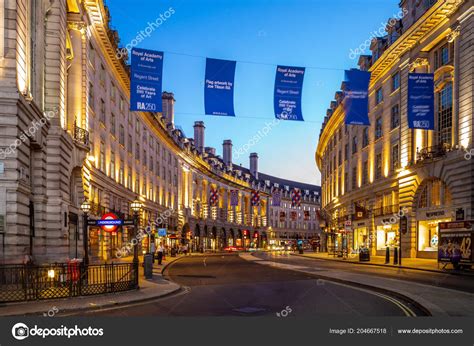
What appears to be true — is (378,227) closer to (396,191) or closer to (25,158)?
(396,191)

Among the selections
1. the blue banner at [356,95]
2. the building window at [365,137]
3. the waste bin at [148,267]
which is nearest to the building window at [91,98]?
the waste bin at [148,267]

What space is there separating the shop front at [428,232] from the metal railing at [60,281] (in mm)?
29656

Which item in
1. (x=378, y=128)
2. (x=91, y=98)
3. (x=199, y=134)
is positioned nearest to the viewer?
(x=91, y=98)

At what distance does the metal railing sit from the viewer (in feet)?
56.0

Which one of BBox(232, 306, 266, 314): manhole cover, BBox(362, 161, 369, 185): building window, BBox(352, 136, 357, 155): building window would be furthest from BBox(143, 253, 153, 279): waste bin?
BBox(352, 136, 357, 155): building window

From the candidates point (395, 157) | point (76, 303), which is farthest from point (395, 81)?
point (76, 303)

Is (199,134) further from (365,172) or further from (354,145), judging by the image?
(365,172)

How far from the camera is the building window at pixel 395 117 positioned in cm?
5159

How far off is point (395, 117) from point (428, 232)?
11.8m

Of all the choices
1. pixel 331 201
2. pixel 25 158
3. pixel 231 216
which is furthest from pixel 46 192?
pixel 231 216

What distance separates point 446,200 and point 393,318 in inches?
1236

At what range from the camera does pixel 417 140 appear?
47.0 metres

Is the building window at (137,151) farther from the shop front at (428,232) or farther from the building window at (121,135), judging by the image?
the shop front at (428,232)

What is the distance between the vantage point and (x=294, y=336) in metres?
11.1
